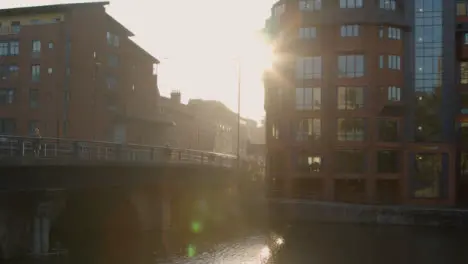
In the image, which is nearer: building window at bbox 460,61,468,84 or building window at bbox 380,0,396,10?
building window at bbox 460,61,468,84

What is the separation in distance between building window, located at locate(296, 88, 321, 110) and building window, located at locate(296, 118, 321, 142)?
1723 mm

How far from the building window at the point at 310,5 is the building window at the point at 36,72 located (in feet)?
120

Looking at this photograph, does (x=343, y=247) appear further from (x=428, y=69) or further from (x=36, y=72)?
(x=36, y=72)

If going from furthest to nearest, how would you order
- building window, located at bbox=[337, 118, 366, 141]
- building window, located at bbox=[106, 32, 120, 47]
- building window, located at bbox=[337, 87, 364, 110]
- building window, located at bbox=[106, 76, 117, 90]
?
building window, located at bbox=[106, 76, 117, 90]
building window, located at bbox=[106, 32, 120, 47]
building window, located at bbox=[337, 87, 364, 110]
building window, located at bbox=[337, 118, 366, 141]

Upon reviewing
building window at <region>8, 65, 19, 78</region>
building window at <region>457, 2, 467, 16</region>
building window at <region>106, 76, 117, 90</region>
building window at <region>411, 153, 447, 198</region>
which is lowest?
building window at <region>411, 153, 447, 198</region>

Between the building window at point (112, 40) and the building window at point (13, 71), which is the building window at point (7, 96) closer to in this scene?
the building window at point (13, 71)

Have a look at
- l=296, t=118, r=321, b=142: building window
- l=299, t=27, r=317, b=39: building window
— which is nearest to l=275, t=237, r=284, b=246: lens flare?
l=296, t=118, r=321, b=142: building window

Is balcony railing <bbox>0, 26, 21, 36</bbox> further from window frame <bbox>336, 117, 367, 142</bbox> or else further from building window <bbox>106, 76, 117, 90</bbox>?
Result: window frame <bbox>336, 117, 367, 142</bbox>

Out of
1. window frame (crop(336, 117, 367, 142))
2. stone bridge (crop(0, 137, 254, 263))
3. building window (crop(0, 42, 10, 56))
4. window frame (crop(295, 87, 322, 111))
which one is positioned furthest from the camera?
building window (crop(0, 42, 10, 56))

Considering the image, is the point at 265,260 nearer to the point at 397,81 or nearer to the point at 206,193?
the point at 206,193

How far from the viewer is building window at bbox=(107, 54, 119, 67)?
80.5 metres

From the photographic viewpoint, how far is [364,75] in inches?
2852

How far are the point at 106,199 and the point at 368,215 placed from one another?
30321 mm

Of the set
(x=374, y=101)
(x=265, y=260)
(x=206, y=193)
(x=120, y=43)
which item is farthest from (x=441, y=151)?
(x=120, y=43)
